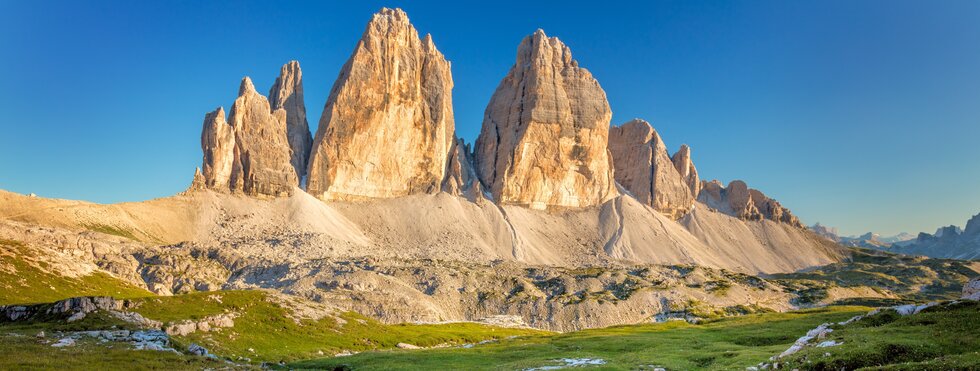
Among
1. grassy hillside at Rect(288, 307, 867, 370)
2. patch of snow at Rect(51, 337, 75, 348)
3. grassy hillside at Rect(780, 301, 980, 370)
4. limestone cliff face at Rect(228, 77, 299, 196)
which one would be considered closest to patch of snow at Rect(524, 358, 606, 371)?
grassy hillside at Rect(288, 307, 867, 370)

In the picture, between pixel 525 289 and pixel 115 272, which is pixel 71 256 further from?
pixel 525 289

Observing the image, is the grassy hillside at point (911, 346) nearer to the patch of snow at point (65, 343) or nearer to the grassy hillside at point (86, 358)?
the grassy hillside at point (86, 358)

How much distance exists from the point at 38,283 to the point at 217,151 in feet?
383

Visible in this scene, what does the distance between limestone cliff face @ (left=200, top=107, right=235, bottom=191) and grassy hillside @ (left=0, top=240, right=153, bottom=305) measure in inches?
3782

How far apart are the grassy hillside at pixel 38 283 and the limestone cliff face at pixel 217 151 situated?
96.1 metres

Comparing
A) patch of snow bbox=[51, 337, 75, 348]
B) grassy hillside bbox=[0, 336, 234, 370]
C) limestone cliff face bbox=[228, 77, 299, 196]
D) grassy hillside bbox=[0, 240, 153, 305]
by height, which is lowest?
grassy hillside bbox=[0, 336, 234, 370]

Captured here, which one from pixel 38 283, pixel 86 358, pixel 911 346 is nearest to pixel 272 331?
pixel 86 358

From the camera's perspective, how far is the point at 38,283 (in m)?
77.7

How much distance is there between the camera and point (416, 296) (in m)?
121

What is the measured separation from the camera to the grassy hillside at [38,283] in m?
71.7

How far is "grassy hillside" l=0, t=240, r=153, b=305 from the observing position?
71.7m

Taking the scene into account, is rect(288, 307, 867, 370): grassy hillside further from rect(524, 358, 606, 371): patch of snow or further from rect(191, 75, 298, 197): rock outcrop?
rect(191, 75, 298, 197): rock outcrop

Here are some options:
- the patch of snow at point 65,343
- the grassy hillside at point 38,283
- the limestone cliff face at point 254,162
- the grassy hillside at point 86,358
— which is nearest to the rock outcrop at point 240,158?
the limestone cliff face at point 254,162

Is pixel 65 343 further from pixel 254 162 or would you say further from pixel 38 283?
pixel 254 162
